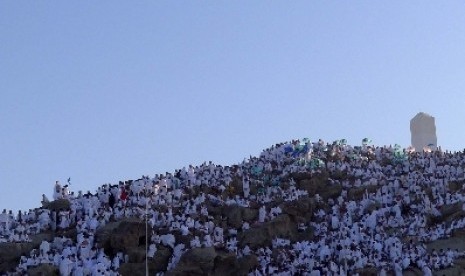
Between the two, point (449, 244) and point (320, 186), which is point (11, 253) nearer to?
point (320, 186)

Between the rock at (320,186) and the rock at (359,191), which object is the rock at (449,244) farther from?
the rock at (320,186)

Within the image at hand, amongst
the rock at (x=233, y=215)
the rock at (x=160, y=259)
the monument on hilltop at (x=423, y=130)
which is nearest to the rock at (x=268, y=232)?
the rock at (x=233, y=215)

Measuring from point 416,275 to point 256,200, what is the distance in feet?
74.0

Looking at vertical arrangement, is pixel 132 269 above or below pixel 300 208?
below

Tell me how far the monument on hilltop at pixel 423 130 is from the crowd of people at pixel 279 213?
1268 inches

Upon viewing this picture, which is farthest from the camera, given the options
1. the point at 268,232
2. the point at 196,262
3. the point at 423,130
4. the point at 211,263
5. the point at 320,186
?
the point at 423,130

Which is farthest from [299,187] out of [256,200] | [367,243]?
[367,243]

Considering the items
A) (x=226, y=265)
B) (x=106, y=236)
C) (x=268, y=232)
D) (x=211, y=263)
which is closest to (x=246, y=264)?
(x=226, y=265)

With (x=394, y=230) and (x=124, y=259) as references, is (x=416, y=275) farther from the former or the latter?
(x=124, y=259)

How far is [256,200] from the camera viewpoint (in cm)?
7431

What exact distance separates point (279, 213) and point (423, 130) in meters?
57.7

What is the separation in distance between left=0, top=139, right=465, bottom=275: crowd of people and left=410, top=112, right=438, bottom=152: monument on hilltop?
32.2 m

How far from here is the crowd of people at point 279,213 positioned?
5769cm

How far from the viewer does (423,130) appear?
121 meters
